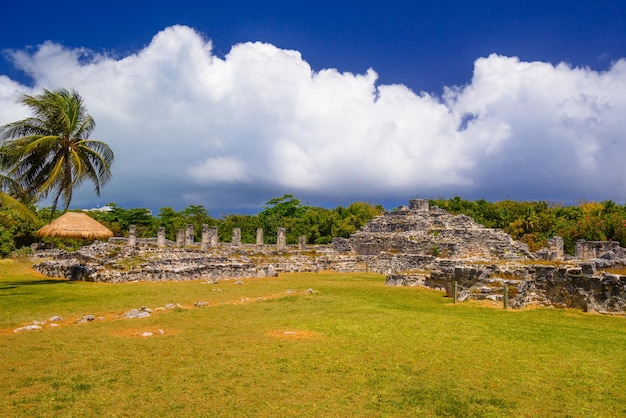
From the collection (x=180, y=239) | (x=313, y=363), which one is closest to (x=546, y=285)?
(x=313, y=363)

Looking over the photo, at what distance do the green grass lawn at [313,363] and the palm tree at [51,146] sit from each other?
7275 mm

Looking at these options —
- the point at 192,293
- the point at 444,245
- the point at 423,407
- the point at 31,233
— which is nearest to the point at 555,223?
the point at 444,245

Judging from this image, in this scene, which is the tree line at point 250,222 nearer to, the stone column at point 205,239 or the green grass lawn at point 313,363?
the stone column at point 205,239

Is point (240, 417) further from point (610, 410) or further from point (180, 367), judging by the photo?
point (610, 410)

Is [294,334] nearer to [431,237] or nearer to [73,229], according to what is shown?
[73,229]

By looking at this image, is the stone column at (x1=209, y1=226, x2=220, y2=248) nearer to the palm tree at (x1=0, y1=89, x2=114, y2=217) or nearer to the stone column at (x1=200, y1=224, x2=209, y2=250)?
the stone column at (x1=200, y1=224, x2=209, y2=250)

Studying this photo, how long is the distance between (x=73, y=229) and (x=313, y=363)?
1874cm

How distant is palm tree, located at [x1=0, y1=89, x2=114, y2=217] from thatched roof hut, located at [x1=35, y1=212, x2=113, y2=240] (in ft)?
9.72

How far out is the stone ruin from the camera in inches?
541

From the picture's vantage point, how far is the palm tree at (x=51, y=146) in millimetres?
17891

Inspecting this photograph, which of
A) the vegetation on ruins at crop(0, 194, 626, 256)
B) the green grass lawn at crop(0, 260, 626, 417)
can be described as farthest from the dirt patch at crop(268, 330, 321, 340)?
the vegetation on ruins at crop(0, 194, 626, 256)

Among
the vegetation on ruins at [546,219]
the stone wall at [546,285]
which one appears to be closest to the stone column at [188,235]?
the stone wall at [546,285]

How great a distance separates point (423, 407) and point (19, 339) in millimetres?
7597

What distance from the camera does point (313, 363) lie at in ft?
23.8
